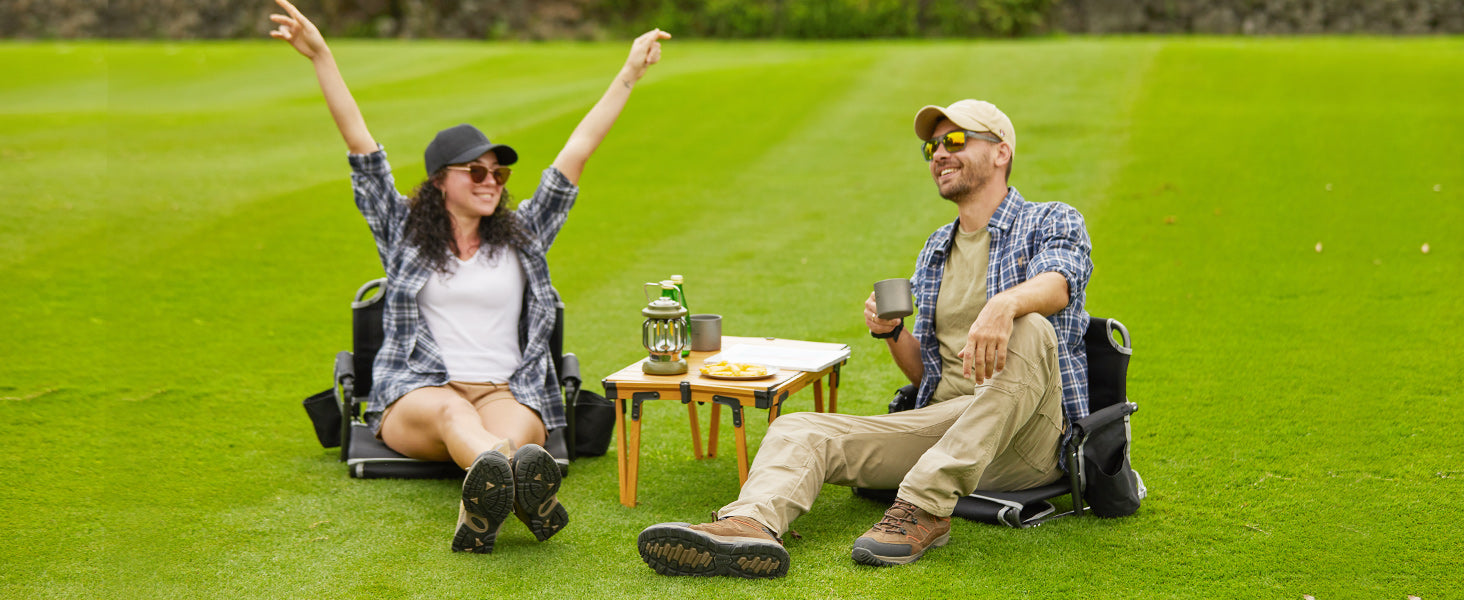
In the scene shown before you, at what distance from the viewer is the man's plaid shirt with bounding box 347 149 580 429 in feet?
14.8

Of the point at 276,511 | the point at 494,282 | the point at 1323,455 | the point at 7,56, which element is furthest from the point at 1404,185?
the point at 7,56

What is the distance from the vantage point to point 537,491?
3699mm

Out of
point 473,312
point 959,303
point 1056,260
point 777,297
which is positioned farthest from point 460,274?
point 777,297

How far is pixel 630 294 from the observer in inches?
315

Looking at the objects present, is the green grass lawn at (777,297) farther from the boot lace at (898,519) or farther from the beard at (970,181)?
the beard at (970,181)

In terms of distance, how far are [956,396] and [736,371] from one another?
78 centimetres

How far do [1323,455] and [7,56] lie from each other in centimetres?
2426

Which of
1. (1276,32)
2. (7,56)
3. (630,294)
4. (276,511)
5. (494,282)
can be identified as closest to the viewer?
(276,511)

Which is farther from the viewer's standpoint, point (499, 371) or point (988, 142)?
point (499, 371)

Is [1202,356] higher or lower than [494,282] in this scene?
lower

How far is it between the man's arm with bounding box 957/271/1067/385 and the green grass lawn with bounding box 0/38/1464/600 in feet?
2.06

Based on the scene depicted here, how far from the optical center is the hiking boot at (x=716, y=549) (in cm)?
349

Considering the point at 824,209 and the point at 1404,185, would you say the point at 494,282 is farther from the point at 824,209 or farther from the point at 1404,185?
the point at 1404,185

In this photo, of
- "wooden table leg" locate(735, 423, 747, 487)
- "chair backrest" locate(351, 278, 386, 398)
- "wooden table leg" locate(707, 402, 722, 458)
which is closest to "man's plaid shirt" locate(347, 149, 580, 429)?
"chair backrest" locate(351, 278, 386, 398)
